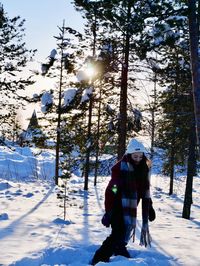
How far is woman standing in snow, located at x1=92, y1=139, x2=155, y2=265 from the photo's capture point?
18.8 feet

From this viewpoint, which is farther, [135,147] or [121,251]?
[121,251]

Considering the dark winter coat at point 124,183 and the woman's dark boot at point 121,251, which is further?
the woman's dark boot at point 121,251

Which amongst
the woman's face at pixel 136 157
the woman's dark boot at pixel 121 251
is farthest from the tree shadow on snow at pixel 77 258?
the woman's face at pixel 136 157

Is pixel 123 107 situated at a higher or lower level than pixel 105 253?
higher

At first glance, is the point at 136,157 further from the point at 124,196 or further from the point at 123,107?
the point at 123,107

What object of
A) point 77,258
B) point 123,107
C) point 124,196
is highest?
point 123,107

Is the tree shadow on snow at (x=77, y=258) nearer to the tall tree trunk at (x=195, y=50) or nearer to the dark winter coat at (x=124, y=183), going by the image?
the dark winter coat at (x=124, y=183)

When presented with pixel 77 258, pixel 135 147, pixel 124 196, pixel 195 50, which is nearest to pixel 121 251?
pixel 77 258

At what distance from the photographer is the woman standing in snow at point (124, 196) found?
574 centimetres

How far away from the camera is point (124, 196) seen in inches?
226

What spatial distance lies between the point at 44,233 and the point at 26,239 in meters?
0.86

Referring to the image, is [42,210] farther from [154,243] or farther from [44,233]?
[154,243]

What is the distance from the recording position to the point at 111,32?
1372 centimetres

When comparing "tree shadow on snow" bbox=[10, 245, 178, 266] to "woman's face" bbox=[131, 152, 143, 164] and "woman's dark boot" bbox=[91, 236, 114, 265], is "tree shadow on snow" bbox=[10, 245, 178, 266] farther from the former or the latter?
"woman's face" bbox=[131, 152, 143, 164]
